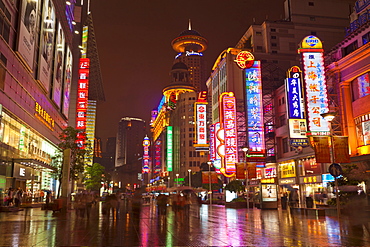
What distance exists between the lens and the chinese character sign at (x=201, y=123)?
81062 mm

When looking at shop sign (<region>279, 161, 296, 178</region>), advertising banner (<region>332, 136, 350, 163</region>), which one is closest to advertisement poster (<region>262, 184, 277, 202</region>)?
advertising banner (<region>332, 136, 350, 163</region>)

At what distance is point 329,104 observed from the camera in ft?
128

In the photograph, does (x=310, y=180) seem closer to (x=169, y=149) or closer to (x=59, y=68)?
(x=59, y=68)

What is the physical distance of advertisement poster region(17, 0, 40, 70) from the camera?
35.5m

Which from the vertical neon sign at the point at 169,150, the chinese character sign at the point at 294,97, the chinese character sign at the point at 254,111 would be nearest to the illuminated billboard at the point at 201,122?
the chinese character sign at the point at 254,111

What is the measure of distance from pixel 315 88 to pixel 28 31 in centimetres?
3133

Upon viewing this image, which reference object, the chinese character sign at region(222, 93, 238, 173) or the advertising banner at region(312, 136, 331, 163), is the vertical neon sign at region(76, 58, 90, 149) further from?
the advertising banner at region(312, 136, 331, 163)

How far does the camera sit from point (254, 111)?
183 ft

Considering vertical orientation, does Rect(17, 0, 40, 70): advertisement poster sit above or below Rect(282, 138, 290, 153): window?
above

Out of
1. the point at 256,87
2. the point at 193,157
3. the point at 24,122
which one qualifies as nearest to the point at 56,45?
the point at 24,122

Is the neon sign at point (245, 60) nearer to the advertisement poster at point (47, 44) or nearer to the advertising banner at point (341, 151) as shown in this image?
the advertisement poster at point (47, 44)

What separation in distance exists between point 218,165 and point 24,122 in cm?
3941

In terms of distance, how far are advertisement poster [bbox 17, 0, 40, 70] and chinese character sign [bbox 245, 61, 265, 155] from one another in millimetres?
31947

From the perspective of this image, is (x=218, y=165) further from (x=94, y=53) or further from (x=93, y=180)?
(x=94, y=53)
